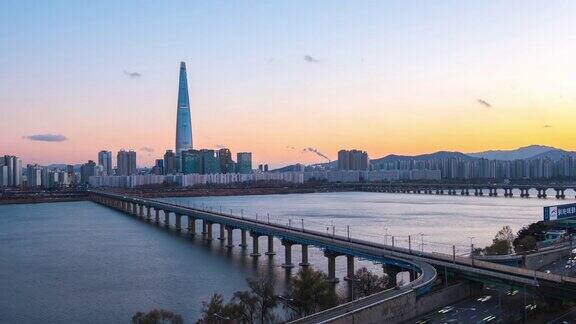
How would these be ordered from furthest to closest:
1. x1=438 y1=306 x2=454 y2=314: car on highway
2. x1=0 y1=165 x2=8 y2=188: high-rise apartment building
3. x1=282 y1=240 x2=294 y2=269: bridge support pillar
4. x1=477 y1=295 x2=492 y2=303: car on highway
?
x1=0 y1=165 x2=8 y2=188: high-rise apartment building < x1=282 y1=240 x2=294 y2=269: bridge support pillar < x1=477 y1=295 x2=492 y2=303: car on highway < x1=438 y1=306 x2=454 y2=314: car on highway

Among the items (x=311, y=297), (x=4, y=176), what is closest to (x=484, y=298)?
(x=311, y=297)

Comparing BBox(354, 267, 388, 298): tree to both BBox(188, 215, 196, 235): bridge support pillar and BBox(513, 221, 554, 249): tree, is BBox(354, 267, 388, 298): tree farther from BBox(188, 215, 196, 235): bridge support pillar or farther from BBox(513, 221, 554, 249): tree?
BBox(188, 215, 196, 235): bridge support pillar

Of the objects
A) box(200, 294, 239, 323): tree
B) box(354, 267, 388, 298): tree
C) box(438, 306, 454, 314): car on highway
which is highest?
box(200, 294, 239, 323): tree

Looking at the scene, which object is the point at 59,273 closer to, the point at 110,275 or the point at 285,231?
the point at 110,275

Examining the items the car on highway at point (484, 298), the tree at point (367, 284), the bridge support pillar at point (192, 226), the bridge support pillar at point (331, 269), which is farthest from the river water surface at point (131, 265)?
the car on highway at point (484, 298)

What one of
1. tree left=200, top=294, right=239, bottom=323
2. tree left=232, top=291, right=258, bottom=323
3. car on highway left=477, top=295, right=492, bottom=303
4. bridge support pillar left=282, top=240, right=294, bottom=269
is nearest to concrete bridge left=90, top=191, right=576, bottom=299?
bridge support pillar left=282, top=240, right=294, bottom=269

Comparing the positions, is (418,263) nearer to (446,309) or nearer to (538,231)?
(446,309)

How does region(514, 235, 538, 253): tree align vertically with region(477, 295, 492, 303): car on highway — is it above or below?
above

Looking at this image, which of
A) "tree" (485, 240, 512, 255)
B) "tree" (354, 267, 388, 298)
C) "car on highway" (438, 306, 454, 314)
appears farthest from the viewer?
"tree" (485, 240, 512, 255)

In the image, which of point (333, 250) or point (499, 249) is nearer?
point (333, 250)
